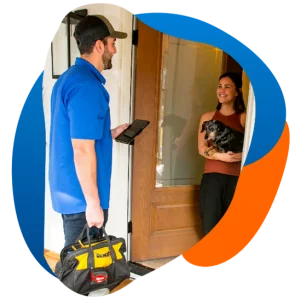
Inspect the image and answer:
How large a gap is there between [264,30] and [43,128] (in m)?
0.65

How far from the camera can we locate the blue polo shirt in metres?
0.92

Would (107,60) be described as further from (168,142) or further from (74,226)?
(74,226)

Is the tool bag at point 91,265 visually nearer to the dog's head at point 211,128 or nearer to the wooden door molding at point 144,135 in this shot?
the wooden door molding at point 144,135

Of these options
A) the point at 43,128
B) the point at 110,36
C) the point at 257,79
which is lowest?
the point at 43,128

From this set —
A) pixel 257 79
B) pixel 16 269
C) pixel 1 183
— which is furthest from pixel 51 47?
pixel 16 269

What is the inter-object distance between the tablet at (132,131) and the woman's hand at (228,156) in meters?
0.23

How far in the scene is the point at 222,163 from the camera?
3.03 feet

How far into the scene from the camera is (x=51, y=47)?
3.06 ft

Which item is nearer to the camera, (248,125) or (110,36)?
(248,125)

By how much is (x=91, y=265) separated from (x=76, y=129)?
394mm

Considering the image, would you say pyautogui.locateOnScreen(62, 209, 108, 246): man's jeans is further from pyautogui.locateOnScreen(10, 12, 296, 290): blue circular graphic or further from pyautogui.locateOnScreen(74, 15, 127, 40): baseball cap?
pyautogui.locateOnScreen(74, 15, 127, 40): baseball cap

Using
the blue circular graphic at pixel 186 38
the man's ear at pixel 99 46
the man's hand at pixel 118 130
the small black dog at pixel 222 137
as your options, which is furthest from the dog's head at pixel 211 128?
the man's ear at pixel 99 46

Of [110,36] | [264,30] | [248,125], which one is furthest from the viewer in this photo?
[110,36]

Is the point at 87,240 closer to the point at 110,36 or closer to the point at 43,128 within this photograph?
the point at 43,128
